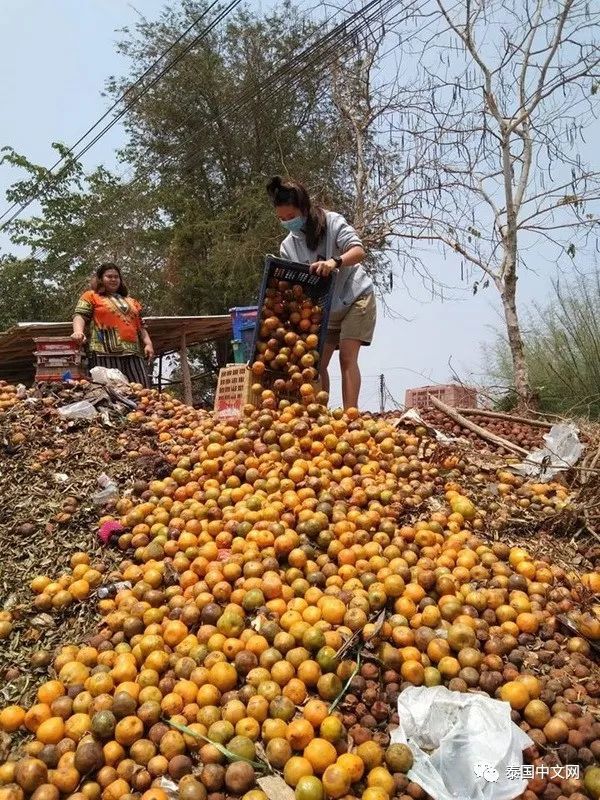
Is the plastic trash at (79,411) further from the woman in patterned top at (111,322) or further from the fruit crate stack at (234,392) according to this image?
the woman in patterned top at (111,322)

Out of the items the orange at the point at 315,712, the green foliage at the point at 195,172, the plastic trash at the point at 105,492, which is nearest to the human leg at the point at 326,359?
the plastic trash at the point at 105,492

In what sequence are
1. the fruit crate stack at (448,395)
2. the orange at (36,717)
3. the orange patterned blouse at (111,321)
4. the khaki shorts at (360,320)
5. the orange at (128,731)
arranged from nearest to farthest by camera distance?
the orange at (128,731)
the orange at (36,717)
the khaki shorts at (360,320)
the orange patterned blouse at (111,321)
the fruit crate stack at (448,395)

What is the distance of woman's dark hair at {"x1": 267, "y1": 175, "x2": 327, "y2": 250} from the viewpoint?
16.6ft

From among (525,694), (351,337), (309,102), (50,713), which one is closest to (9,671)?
(50,713)

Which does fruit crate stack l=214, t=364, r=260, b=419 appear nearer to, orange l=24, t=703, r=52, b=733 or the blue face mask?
the blue face mask

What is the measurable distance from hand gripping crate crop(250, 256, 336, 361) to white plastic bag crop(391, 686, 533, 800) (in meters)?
3.26

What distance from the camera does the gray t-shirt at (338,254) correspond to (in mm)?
5383

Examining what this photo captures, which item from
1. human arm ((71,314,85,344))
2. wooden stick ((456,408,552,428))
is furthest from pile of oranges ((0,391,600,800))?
human arm ((71,314,85,344))

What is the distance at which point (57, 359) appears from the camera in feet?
27.0

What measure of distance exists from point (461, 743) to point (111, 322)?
6.22 meters

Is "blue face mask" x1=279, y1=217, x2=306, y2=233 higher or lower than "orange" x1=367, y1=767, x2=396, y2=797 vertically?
higher

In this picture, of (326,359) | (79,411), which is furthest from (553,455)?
(79,411)

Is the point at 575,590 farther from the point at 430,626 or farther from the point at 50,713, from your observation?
the point at 50,713

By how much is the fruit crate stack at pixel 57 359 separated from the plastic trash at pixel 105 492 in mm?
4312
